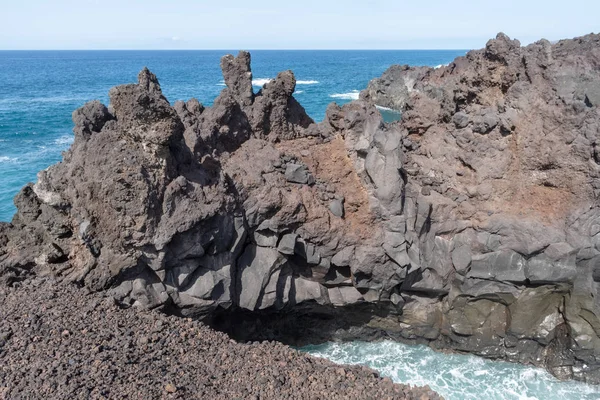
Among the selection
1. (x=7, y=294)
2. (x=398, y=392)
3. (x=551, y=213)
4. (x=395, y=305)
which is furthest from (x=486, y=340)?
(x=7, y=294)

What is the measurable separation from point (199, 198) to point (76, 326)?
469 cm

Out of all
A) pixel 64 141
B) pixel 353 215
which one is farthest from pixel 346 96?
pixel 353 215

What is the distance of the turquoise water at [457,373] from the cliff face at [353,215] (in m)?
0.44

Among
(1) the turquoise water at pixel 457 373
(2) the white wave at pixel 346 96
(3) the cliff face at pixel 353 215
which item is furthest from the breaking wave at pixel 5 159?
(2) the white wave at pixel 346 96

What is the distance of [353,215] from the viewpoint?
15.5 meters

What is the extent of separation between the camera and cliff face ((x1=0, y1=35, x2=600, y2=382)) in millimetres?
12875

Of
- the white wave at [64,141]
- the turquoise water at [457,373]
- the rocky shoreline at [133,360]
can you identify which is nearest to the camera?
the rocky shoreline at [133,360]

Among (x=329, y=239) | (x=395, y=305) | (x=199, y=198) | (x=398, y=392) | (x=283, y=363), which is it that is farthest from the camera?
(x=395, y=305)

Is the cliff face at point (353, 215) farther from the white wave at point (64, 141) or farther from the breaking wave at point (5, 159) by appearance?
the white wave at point (64, 141)

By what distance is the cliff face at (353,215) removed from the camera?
42.2 ft

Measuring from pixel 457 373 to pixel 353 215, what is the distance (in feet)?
21.8

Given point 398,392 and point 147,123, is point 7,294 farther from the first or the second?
point 398,392

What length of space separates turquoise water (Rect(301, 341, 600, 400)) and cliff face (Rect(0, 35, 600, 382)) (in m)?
0.44

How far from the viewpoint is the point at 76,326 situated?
39.3ft
